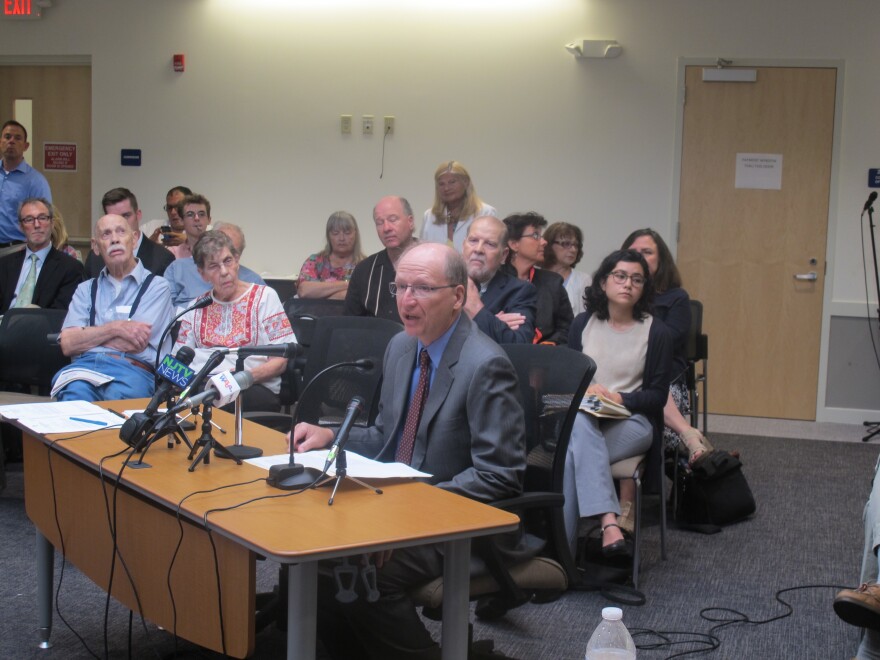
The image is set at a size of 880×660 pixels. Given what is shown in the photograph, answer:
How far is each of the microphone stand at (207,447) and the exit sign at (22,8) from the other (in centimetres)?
660

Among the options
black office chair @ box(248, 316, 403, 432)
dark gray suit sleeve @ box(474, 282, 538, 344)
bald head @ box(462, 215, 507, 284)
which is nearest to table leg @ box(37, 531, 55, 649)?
black office chair @ box(248, 316, 403, 432)

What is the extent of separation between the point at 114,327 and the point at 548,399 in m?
2.24

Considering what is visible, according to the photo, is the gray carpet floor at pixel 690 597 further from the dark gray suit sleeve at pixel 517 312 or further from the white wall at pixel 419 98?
the white wall at pixel 419 98

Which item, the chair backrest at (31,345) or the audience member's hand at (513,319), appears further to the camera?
the chair backrest at (31,345)

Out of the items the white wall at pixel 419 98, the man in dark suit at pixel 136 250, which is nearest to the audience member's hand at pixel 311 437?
the man in dark suit at pixel 136 250

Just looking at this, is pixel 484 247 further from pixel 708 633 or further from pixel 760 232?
pixel 760 232

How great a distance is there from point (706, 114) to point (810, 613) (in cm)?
451

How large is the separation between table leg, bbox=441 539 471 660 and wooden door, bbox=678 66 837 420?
544cm

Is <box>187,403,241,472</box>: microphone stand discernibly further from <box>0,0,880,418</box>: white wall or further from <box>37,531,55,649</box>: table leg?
<box>0,0,880,418</box>: white wall

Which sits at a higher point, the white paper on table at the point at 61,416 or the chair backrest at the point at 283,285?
the chair backrest at the point at 283,285

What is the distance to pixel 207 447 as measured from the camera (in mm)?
2504

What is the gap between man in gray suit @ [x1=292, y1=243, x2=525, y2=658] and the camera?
244cm

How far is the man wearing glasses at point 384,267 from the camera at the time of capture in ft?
16.4

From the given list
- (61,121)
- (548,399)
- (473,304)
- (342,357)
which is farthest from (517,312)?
(61,121)
